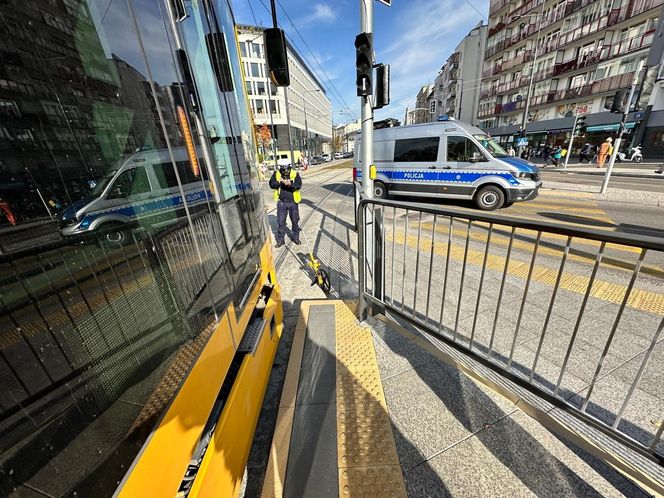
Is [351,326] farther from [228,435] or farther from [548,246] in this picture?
[548,246]

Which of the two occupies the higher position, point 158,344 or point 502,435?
point 158,344

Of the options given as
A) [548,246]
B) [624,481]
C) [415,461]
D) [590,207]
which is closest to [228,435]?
[415,461]

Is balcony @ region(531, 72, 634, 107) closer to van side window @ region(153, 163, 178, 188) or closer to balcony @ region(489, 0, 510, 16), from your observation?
balcony @ region(489, 0, 510, 16)

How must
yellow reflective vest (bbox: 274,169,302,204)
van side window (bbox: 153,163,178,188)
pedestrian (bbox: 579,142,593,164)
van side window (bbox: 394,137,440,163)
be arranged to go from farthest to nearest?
pedestrian (bbox: 579,142,593,164)
van side window (bbox: 394,137,440,163)
yellow reflective vest (bbox: 274,169,302,204)
van side window (bbox: 153,163,178,188)

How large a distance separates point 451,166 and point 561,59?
32006 millimetres

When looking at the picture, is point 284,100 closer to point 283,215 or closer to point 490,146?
point 490,146

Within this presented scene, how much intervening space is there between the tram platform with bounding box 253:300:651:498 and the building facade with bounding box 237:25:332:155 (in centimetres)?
2782

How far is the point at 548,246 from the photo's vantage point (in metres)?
5.20

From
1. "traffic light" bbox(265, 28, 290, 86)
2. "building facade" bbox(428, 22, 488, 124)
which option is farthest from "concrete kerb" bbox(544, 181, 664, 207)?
"building facade" bbox(428, 22, 488, 124)

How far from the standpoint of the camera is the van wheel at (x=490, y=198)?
8.40 meters

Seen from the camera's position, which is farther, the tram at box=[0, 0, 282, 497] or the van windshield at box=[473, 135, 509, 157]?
the van windshield at box=[473, 135, 509, 157]

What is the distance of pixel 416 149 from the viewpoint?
31.9 feet

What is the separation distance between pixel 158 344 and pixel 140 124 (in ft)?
3.05

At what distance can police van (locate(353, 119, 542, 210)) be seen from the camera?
8.12 metres
